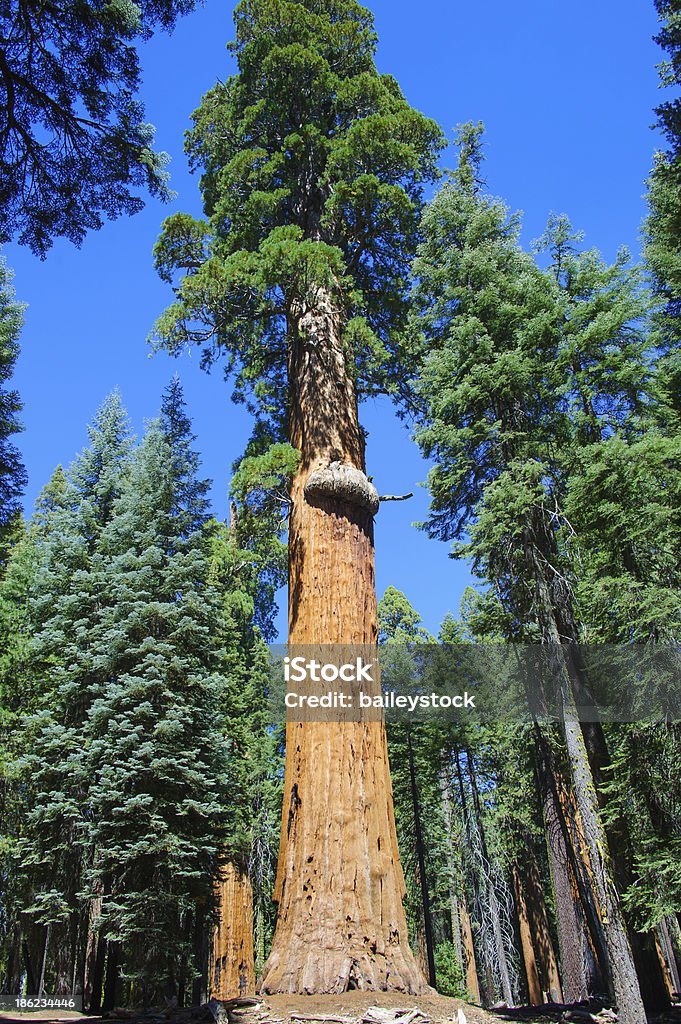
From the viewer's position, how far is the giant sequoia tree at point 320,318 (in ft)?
18.9

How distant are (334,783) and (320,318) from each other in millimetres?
6114

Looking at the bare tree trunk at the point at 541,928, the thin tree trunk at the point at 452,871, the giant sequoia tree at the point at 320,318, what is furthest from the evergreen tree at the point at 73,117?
the bare tree trunk at the point at 541,928

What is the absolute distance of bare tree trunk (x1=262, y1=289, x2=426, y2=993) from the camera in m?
5.44

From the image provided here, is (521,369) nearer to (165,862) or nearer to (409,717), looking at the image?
(165,862)

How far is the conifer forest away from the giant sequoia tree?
37 mm

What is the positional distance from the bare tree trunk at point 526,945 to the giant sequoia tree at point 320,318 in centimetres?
1714

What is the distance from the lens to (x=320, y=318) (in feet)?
30.3

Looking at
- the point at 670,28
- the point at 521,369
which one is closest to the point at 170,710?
the point at 521,369

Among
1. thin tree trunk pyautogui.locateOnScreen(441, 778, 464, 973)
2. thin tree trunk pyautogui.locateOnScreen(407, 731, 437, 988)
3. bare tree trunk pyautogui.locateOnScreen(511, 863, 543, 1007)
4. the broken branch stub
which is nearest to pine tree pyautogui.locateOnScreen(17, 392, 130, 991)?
the broken branch stub

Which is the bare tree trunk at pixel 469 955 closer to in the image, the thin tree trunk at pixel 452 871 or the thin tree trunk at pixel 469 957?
the thin tree trunk at pixel 469 957

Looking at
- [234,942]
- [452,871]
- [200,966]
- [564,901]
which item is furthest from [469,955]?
[200,966]

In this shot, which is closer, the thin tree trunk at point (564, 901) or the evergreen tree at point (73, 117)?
the evergreen tree at point (73, 117)

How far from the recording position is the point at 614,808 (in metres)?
7.88

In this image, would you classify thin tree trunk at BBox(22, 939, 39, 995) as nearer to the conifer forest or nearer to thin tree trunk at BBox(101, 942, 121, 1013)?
the conifer forest
